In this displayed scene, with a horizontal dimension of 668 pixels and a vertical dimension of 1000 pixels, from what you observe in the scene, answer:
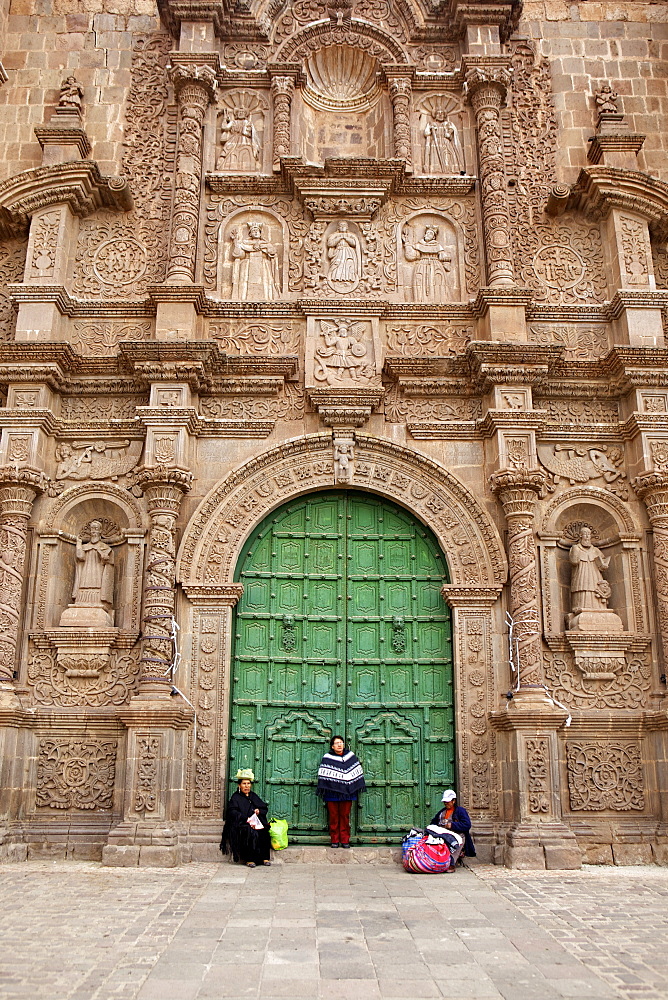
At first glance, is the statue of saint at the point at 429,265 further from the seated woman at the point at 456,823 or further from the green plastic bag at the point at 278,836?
the green plastic bag at the point at 278,836

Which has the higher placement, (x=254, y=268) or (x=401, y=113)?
(x=401, y=113)

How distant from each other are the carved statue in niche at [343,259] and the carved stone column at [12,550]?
440cm

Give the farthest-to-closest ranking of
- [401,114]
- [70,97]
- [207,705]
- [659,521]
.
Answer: [401,114]
[70,97]
[659,521]
[207,705]

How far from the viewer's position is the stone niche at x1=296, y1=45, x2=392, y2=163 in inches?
495

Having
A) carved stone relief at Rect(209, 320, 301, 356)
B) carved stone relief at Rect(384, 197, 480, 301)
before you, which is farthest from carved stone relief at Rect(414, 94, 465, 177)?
carved stone relief at Rect(209, 320, 301, 356)

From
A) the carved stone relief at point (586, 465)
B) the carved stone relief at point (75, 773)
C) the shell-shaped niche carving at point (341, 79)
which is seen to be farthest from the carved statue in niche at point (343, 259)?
the carved stone relief at point (75, 773)

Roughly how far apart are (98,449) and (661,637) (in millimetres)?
6833

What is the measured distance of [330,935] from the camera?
591 centimetres

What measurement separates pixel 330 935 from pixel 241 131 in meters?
10.2

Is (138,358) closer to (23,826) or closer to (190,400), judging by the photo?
(190,400)

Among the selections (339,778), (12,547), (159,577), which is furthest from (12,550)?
(339,778)

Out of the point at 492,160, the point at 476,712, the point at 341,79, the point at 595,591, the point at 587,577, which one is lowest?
the point at 476,712

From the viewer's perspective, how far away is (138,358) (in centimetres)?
1059

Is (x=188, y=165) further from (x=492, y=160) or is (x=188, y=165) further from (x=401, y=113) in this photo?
(x=492, y=160)
